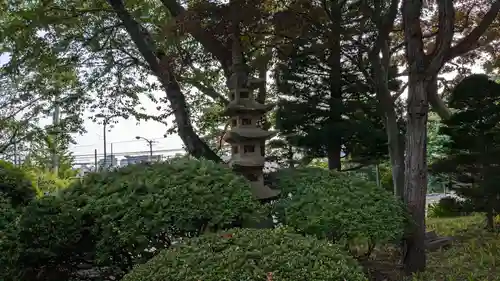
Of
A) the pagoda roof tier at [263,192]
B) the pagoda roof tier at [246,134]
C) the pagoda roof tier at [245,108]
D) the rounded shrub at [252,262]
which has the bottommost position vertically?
the rounded shrub at [252,262]

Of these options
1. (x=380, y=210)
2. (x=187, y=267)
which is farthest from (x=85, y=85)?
(x=187, y=267)

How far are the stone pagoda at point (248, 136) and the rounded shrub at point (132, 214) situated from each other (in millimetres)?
650

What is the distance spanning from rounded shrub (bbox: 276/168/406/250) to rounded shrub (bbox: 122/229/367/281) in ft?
3.35

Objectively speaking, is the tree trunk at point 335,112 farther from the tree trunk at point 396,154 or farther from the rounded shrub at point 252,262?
the rounded shrub at point 252,262

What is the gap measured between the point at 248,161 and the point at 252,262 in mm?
2100

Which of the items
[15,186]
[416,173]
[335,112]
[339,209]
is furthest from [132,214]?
[335,112]

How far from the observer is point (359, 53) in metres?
6.07

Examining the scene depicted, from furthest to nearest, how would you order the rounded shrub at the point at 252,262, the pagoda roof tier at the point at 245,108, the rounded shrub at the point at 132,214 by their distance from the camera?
the pagoda roof tier at the point at 245,108
the rounded shrub at the point at 132,214
the rounded shrub at the point at 252,262

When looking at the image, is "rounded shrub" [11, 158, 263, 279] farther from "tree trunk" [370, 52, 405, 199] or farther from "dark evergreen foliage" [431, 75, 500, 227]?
"dark evergreen foliage" [431, 75, 500, 227]

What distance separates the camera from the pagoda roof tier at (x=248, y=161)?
4.20 meters

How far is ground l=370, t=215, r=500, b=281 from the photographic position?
419 centimetres

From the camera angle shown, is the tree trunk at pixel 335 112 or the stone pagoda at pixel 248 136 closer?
the stone pagoda at pixel 248 136

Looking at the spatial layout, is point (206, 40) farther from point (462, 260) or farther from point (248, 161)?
point (462, 260)

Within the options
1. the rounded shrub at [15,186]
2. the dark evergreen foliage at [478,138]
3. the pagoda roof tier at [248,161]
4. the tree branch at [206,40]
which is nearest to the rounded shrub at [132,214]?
the pagoda roof tier at [248,161]
